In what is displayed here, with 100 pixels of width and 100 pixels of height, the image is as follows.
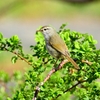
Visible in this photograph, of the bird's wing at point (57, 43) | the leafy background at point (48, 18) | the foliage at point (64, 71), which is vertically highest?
the leafy background at point (48, 18)

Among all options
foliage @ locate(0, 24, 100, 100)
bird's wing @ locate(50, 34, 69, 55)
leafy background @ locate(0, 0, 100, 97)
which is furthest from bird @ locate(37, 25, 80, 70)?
leafy background @ locate(0, 0, 100, 97)

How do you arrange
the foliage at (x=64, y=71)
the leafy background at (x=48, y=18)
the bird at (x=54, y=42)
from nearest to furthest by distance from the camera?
the foliage at (x=64, y=71)
the bird at (x=54, y=42)
the leafy background at (x=48, y=18)

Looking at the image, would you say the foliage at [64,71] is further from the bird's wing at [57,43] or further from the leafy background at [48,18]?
the leafy background at [48,18]

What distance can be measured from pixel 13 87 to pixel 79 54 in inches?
60.3

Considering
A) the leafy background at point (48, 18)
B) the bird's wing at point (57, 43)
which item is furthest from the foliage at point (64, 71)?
the leafy background at point (48, 18)

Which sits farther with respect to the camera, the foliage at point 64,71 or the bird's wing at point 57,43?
the bird's wing at point 57,43

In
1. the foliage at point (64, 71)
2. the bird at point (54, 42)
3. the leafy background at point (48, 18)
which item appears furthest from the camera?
the leafy background at point (48, 18)

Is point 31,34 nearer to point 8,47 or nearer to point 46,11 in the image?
point 46,11

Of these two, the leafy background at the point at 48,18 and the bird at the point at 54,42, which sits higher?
the leafy background at the point at 48,18

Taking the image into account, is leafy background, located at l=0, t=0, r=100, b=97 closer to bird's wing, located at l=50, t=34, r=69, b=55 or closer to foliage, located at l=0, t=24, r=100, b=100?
bird's wing, located at l=50, t=34, r=69, b=55

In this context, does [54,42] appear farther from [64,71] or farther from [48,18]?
[48,18]

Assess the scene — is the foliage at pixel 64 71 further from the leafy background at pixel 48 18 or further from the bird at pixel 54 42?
the leafy background at pixel 48 18

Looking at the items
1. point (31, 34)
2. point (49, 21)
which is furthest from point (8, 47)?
point (49, 21)

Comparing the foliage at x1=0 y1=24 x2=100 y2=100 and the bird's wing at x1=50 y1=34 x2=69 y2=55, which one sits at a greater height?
the bird's wing at x1=50 y1=34 x2=69 y2=55
